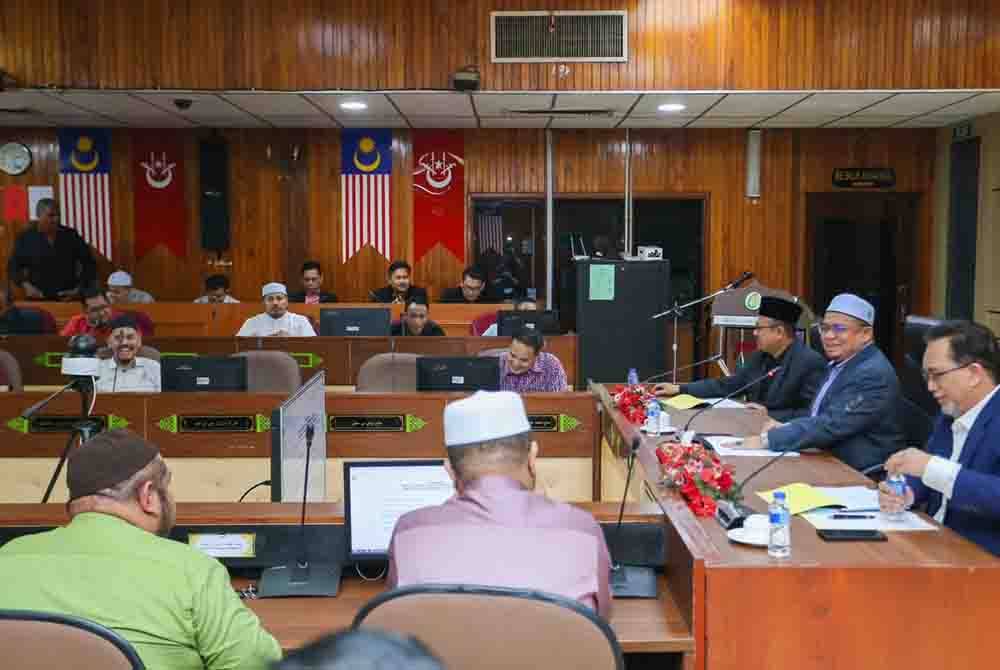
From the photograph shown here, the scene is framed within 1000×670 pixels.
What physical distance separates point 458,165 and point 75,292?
4.05 meters

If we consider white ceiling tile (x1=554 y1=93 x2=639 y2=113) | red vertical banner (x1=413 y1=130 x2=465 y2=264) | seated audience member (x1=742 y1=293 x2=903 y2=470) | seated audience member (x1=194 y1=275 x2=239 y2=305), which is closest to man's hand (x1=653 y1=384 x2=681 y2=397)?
seated audience member (x1=742 y1=293 x2=903 y2=470)

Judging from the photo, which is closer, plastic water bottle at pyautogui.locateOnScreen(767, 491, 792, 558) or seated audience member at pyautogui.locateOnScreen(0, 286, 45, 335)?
plastic water bottle at pyautogui.locateOnScreen(767, 491, 792, 558)

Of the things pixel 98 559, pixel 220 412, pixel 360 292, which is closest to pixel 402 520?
pixel 98 559

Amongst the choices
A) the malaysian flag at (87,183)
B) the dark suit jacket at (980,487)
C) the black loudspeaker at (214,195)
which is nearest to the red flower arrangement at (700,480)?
the dark suit jacket at (980,487)

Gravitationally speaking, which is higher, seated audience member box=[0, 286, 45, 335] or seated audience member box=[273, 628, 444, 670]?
seated audience member box=[273, 628, 444, 670]

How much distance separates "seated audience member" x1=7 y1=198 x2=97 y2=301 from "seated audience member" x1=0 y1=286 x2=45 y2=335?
2139 mm

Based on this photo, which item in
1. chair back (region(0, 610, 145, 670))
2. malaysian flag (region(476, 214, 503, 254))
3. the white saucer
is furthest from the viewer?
malaysian flag (region(476, 214, 503, 254))

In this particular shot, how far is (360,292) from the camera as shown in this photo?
1059 centimetres

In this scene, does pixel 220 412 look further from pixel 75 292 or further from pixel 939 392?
pixel 75 292

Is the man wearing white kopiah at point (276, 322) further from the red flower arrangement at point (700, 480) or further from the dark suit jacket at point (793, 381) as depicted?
the red flower arrangement at point (700, 480)

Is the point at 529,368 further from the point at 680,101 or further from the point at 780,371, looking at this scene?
the point at 680,101

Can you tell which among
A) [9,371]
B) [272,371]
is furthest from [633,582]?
[9,371]

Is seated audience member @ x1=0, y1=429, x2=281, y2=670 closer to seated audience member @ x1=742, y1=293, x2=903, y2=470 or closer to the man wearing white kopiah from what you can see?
seated audience member @ x1=742, y1=293, x2=903, y2=470

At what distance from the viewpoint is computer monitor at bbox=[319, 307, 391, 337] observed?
282 inches
